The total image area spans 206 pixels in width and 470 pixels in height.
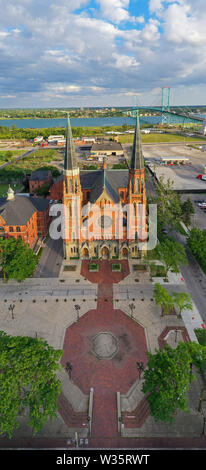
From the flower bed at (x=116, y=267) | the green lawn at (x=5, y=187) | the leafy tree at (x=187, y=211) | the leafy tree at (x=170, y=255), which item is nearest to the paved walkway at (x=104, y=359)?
the flower bed at (x=116, y=267)

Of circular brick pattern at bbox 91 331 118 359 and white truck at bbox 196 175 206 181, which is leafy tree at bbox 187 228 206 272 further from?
white truck at bbox 196 175 206 181

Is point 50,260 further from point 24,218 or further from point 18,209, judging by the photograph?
point 18,209

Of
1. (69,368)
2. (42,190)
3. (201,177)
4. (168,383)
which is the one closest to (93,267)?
(69,368)

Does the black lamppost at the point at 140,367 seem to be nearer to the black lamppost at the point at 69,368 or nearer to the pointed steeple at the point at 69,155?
the black lamppost at the point at 69,368

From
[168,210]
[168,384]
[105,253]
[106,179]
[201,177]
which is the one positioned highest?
[201,177]

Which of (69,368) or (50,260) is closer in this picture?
(69,368)

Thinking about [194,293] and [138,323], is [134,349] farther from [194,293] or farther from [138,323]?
[194,293]
